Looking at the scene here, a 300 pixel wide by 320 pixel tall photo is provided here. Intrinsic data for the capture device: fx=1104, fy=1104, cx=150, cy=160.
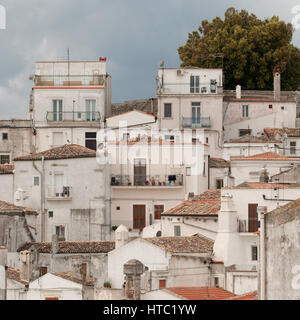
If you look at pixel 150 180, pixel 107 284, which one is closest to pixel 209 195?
pixel 150 180

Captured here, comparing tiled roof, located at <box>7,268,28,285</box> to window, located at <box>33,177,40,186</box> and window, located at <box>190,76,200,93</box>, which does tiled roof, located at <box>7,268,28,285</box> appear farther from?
window, located at <box>190,76,200,93</box>

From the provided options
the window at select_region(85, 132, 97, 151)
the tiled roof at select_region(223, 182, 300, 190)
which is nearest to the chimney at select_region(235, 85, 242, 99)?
the window at select_region(85, 132, 97, 151)

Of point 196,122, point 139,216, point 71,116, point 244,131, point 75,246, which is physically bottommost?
point 75,246

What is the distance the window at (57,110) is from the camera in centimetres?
6888

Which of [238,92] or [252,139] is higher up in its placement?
[238,92]

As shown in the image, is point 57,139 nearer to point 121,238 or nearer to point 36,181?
point 36,181

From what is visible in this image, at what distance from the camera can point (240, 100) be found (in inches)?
2817

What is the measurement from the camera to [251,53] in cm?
7850

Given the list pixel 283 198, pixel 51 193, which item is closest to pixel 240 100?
pixel 51 193

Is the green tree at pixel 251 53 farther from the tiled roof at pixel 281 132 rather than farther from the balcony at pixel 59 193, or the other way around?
the balcony at pixel 59 193

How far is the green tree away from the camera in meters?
78.2

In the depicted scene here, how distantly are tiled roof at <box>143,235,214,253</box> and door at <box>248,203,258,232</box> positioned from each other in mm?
2040

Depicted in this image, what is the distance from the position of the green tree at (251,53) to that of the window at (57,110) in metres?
13.0

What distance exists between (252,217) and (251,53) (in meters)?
29.9
